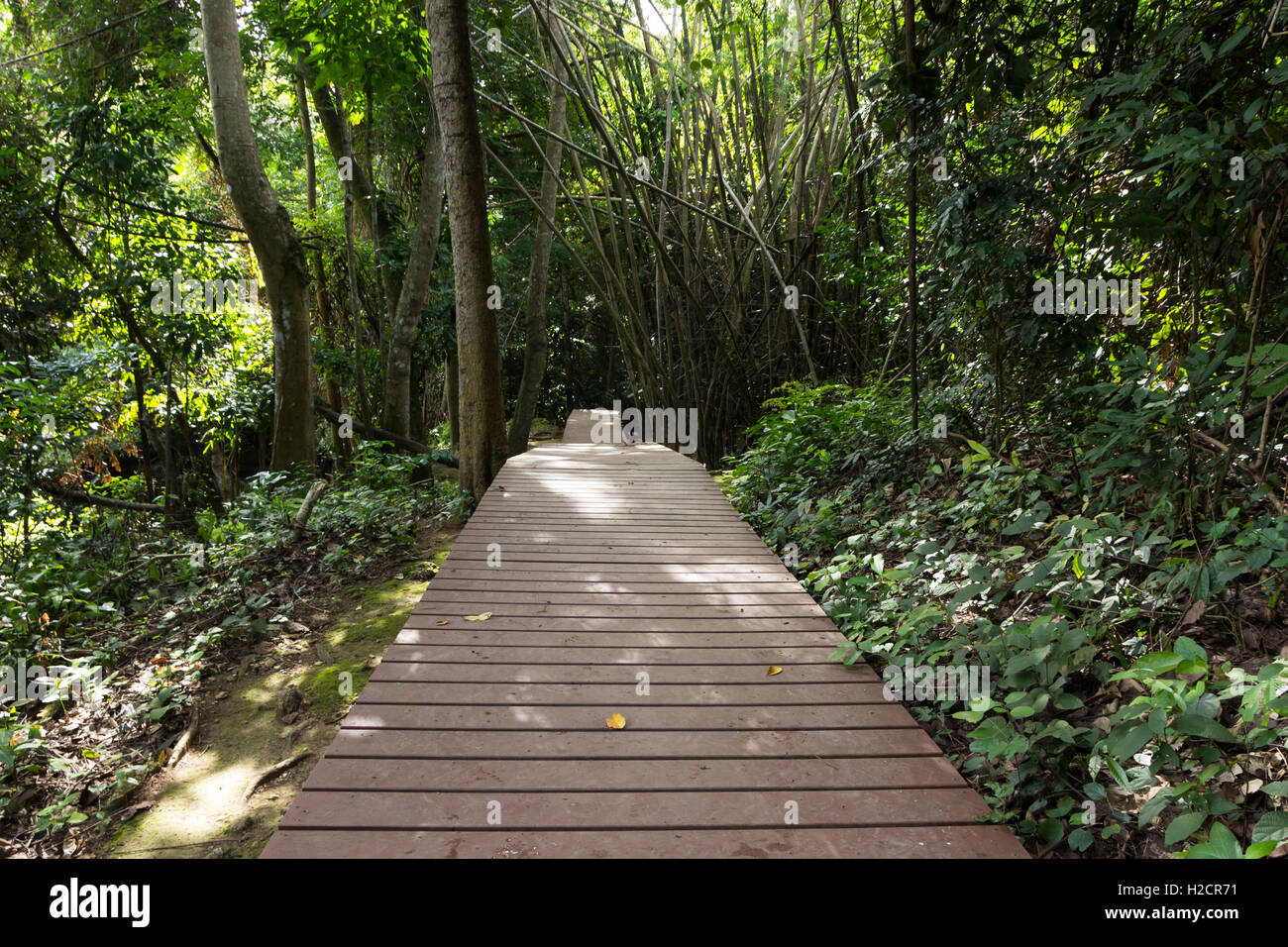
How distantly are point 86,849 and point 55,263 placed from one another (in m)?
6.83

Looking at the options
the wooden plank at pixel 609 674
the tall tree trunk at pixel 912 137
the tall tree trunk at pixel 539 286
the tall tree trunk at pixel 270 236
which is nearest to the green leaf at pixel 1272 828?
the wooden plank at pixel 609 674

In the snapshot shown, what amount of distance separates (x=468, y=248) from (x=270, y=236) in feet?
6.20

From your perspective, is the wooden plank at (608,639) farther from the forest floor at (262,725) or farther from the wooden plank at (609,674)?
the forest floor at (262,725)

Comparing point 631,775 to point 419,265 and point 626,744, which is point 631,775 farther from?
point 419,265

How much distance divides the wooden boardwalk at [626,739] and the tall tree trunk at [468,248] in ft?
Answer: 7.00

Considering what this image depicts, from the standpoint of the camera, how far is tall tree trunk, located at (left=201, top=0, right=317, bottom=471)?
18.0ft

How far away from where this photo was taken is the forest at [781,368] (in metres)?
2.26

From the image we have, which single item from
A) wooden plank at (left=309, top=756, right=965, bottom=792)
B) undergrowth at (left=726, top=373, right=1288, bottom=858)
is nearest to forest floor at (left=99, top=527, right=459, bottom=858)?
wooden plank at (left=309, top=756, right=965, bottom=792)

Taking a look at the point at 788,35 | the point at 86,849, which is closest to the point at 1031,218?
the point at 86,849

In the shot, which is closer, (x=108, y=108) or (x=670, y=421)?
(x=108, y=108)

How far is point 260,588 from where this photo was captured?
13.8ft

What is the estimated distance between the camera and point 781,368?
8.33 m
